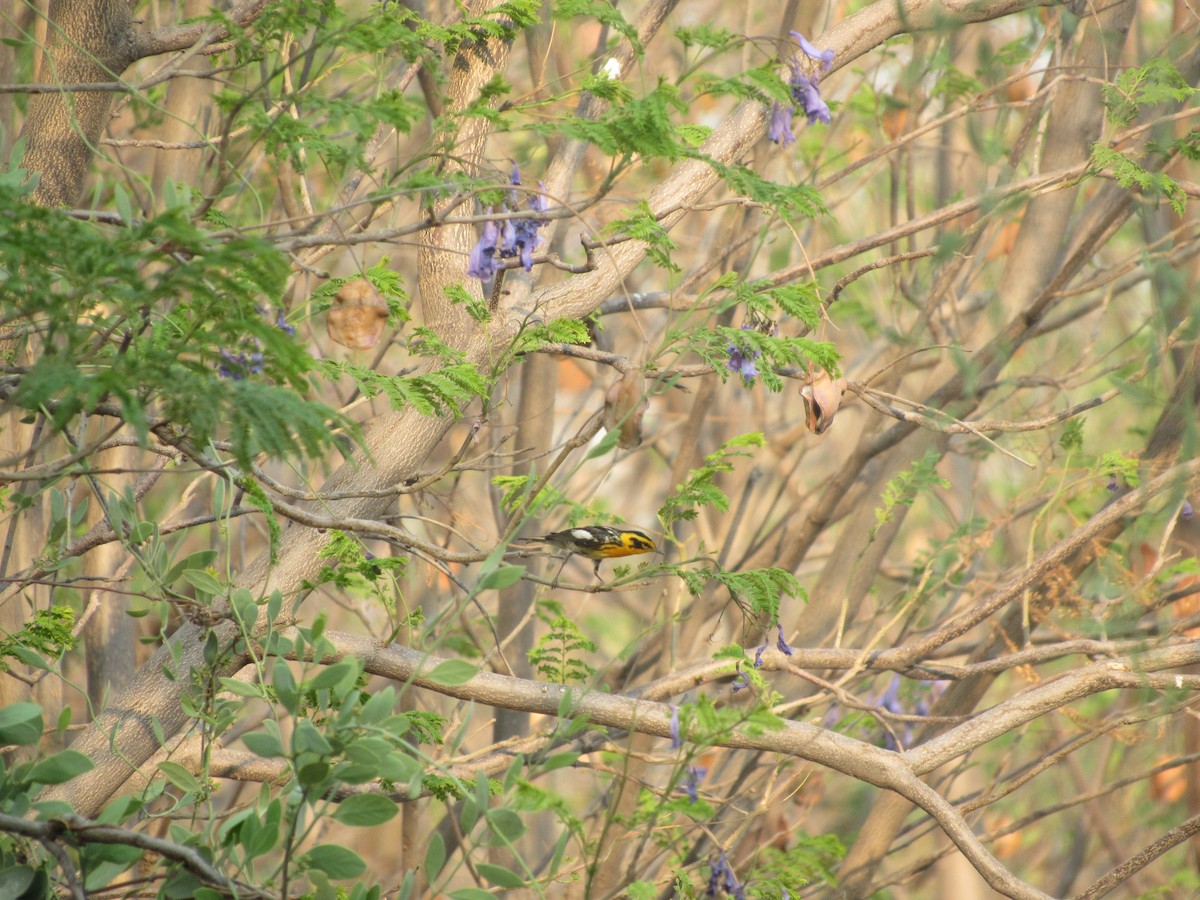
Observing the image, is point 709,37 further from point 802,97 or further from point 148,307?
point 148,307

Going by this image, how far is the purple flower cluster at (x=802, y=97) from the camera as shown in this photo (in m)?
2.21

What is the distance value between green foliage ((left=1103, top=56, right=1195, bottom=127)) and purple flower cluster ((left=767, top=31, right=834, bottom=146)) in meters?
0.78

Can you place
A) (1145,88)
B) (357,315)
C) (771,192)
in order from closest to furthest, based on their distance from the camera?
(771,192), (357,315), (1145,88)

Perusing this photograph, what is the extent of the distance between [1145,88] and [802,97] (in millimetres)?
1054

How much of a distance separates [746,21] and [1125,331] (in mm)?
2101

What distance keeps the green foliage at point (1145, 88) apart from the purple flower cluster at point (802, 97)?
78cm

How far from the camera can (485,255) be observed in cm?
218

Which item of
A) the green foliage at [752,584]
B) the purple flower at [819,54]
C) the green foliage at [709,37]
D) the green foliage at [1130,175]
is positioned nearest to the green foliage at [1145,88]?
the green foliage at [1130,175]

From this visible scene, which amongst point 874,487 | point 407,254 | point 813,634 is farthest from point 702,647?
point 407,254

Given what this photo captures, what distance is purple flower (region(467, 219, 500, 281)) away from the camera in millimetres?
2164

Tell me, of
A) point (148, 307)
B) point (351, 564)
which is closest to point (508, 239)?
point (351, 564)

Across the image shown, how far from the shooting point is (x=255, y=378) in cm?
163

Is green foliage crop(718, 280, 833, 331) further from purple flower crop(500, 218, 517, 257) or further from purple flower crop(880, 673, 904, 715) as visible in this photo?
purple flower crop(880, 673, 904, 715)

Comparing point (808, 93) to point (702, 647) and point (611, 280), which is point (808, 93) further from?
point (702, 647)
